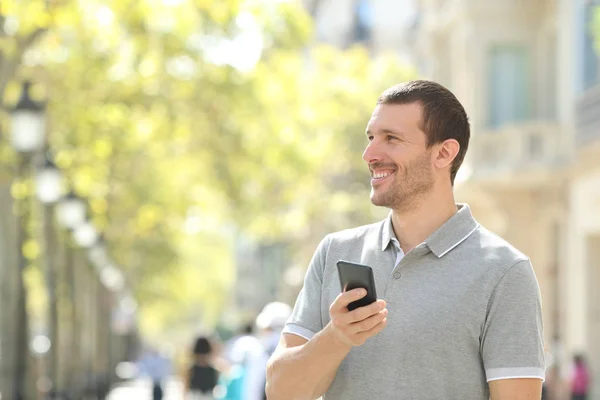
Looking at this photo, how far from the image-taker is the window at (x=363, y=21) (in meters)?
87.2

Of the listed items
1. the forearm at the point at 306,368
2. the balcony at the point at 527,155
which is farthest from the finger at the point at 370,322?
the balcony at the point at 527,155

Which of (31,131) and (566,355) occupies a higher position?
(31,131)

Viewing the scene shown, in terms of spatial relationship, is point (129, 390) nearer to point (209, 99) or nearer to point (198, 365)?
point (209, 99)

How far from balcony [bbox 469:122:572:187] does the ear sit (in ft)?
78.3

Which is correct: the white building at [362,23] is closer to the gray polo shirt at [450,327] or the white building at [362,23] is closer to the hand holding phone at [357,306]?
the gray polo shirt at [450,327]

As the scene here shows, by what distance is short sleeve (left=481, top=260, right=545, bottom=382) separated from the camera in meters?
3.90

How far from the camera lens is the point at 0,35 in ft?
68.7

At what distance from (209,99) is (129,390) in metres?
27.8

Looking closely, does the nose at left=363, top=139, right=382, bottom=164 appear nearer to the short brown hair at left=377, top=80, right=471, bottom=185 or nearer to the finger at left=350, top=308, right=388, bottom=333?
the short brown hair at left=377, top=80, right=471, bottom=185

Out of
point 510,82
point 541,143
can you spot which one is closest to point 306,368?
point 541,143

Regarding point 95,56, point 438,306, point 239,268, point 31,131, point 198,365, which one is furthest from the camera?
point 239,268

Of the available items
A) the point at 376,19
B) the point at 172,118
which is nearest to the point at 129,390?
the point at 172,118

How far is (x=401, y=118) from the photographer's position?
407 centimetres

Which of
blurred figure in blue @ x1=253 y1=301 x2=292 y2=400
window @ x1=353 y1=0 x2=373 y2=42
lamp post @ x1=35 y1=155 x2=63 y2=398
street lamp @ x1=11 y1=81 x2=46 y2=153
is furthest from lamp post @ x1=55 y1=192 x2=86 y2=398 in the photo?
window @ x1=353 y1=0 x2=373 y2=42
